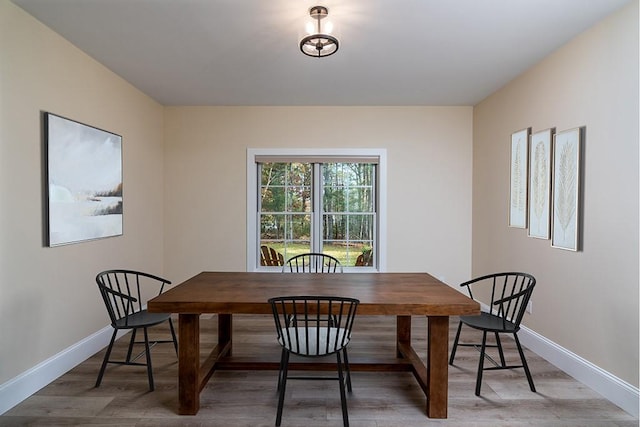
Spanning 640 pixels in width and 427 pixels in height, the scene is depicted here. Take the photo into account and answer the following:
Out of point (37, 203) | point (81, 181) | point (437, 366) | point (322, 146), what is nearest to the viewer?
point (437, 366)

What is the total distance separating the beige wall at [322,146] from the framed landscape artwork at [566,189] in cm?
158

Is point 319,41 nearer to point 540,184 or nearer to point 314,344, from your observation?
point 314,344

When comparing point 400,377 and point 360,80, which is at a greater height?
point 360,80

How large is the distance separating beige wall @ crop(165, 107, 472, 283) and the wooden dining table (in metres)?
1.74

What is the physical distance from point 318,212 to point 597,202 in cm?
289

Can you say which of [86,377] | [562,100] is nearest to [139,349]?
[86,377]

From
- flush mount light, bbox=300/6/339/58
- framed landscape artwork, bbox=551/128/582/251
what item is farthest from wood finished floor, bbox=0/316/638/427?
flush mount light, bbox=300/6/339/58

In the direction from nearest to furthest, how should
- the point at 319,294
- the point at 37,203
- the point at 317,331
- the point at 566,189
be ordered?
the point at 317,331 → the point at 319,294 → the point at 37,203 → the point at 566,189

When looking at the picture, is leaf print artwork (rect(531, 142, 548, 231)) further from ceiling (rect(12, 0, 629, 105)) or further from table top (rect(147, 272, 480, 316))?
table top (rect(147, 272, 480, 316))

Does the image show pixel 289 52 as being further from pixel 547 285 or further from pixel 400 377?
pixel 547 285

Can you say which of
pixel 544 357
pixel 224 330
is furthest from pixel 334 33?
pixel 544 357

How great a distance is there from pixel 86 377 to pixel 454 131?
4.56 m

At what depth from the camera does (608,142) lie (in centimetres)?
238

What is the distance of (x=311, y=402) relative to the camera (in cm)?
234
